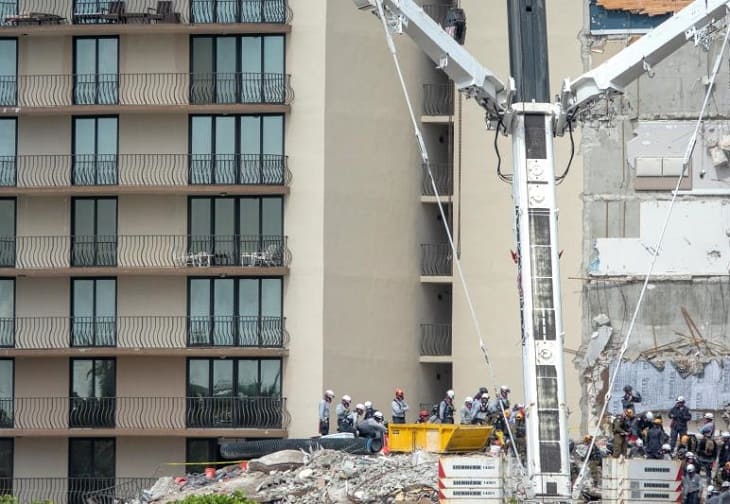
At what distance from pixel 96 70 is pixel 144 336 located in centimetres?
944

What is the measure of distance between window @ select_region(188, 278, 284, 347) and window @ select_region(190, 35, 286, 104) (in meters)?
6.29

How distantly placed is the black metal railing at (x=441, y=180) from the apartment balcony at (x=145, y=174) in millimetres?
5562

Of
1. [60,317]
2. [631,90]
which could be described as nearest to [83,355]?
[60,317]

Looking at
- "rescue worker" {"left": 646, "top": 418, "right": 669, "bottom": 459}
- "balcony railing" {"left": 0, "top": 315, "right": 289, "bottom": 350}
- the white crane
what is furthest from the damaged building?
the white crane

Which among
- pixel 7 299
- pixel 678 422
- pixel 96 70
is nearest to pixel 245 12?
pixel 96 70

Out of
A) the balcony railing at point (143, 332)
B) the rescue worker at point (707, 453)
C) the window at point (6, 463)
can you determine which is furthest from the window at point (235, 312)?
the rescue worker at point (707, 453)

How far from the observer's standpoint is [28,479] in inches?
3428

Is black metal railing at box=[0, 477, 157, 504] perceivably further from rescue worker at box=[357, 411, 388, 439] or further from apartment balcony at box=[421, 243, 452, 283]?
rescue worker at box=[357, 411, 388, 439]

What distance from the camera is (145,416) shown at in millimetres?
86125

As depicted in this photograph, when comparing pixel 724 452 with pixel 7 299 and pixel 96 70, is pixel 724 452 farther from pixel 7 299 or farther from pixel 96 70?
pixel 7 299

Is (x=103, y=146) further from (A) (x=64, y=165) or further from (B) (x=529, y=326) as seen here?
(B) (x=529, y=326)

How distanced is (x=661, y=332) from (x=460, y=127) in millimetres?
10079

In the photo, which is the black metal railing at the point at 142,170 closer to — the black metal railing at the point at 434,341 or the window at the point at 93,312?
the window at the point at 93,312

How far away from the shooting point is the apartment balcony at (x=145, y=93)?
8594 centimetres
